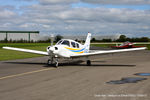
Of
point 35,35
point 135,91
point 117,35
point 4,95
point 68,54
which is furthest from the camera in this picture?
point 117,35

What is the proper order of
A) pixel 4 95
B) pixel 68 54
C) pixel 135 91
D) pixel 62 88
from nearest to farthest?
pixel 4 95 < pixel 135 91 < pixel 62 88 < pixel 68 54

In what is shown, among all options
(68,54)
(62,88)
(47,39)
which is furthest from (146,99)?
(47,39)

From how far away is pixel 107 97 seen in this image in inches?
296

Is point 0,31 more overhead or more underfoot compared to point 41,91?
more overhead

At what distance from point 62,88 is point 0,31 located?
122973 mm

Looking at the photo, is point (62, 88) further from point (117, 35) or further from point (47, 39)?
point (117, 35)

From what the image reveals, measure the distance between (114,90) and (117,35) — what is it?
137 metres

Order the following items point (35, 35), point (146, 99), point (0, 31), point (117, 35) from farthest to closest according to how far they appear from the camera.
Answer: point (117, 35) < point (35, 35) < point (0, 31) < point (146, 99)

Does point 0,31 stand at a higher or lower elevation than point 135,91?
higher

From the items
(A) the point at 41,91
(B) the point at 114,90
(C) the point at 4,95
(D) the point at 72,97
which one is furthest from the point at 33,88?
(B) the point at 114,90

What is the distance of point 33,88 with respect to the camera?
9125 millimetres

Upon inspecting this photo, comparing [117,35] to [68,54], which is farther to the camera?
[117,35]

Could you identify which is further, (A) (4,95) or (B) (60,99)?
(A) (4,95)

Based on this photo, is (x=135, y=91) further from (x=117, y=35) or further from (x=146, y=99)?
(x=117, y=35)
